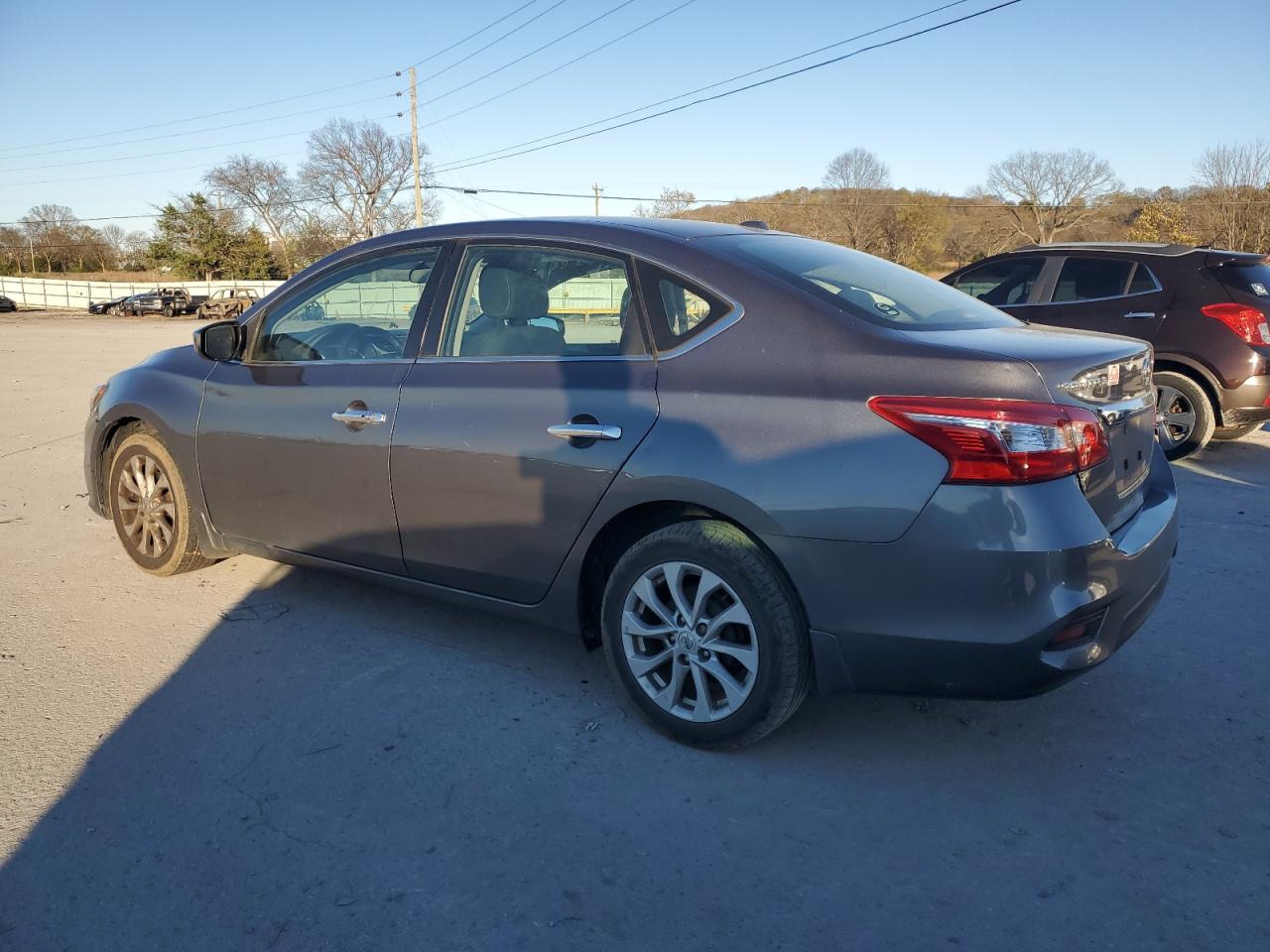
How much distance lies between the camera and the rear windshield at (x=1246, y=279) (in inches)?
286

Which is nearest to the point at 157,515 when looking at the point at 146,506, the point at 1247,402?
Result: the point at 146,506

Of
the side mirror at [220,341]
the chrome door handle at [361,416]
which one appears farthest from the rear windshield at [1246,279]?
the side mirror at [220,341]

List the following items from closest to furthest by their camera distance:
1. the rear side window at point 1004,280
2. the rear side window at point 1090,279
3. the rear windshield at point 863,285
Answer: the rear windshield at point 863,285
the rear side window at point 1090,279
the rear side window at point 1004,280

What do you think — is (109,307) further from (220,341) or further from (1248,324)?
(1248,324)

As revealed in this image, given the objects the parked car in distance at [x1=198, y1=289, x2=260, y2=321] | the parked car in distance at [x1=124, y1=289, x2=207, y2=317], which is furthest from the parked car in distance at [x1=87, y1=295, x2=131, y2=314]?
the parked car in distance at [x1=198, y1=289, x2=260, y2=321]

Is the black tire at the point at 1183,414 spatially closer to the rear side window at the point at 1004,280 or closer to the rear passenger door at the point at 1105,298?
the rear passenger door at the point at 1105,298

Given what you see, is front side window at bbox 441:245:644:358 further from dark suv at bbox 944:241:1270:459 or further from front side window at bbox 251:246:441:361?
dark suv at bbox 944:241:1270:459

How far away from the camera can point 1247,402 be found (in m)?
7.28

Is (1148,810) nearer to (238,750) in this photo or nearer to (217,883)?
(217,883)

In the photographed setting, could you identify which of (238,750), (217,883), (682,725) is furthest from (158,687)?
(682,725)

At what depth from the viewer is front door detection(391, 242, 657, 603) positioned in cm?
311

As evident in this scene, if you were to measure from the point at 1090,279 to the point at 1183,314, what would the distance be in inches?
32.1

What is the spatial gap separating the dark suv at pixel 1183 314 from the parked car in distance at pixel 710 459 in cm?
487

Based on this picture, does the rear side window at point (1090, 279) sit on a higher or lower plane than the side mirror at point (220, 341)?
higher
